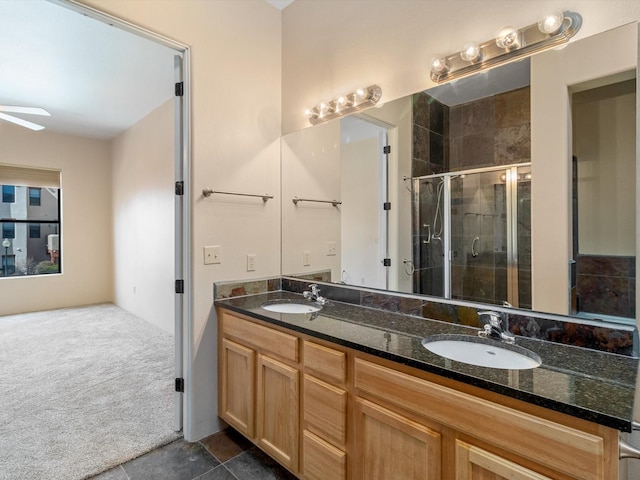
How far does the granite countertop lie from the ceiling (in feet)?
8.66

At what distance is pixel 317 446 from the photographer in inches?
59.8

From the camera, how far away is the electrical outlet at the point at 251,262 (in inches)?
92.2

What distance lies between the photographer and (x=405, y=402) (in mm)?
1190

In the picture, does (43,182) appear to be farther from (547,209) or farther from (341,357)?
(547,209)

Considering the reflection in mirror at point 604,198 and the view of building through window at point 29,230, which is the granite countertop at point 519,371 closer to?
the reflection in mirror at point 604,198

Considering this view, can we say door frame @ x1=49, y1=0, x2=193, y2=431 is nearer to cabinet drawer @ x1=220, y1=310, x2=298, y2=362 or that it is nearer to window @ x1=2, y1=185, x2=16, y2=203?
cabinet drawer @ x1=220, y1=310, x2=298, y2=362

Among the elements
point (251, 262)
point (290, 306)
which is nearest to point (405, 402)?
point (290, 306)

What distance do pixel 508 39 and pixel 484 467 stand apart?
160cm

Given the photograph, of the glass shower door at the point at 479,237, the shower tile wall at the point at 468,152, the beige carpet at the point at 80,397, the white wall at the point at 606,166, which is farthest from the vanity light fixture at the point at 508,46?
the beige carpet at the point at 80,397

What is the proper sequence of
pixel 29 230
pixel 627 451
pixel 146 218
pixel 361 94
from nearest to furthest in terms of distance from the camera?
pixel 627 451, pixel 361 94, pixel 146 218, pixel 29 230

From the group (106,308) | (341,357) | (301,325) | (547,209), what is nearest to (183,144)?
(301,325)

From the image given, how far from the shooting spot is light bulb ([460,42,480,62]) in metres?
1.50

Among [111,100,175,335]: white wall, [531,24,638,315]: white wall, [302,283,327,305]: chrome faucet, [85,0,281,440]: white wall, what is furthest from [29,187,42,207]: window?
[531,24,638,315]: white wall

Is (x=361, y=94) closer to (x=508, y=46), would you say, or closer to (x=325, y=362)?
(x=508, y=46)
